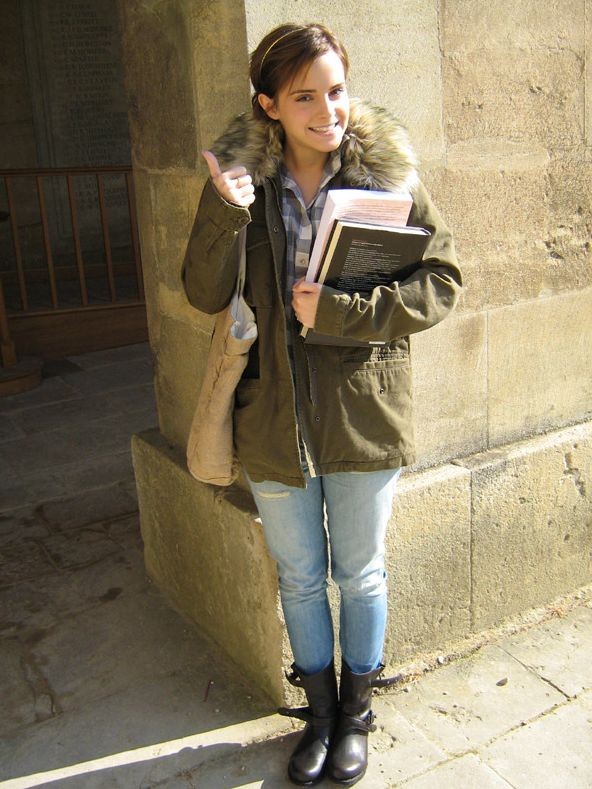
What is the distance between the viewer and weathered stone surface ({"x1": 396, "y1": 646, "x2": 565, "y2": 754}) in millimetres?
2801

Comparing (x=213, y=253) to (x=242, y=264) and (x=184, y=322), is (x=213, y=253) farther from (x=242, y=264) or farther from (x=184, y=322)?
(x=184, y=322)

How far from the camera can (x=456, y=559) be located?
10.4ft

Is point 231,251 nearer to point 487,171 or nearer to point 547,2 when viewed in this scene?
point 487,171

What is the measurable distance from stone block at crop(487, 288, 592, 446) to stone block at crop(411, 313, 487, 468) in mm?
65

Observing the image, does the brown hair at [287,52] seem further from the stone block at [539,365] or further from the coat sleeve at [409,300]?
the stone block at [539,365]

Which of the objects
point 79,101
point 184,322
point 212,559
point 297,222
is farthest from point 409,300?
point 79,101

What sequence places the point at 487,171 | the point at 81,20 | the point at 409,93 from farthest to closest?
the point at 81,20 → the point at 487,171 → the point at 409,93

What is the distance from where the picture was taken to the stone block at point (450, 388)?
9.84 ft

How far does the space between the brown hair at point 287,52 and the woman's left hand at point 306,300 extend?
484 mm

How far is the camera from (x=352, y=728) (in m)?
2.62

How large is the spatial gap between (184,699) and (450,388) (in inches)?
53.3

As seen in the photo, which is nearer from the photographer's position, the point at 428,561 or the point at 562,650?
the point at 428,561

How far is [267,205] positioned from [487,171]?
1.02 metres

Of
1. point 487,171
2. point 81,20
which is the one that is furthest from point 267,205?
point 81,20
